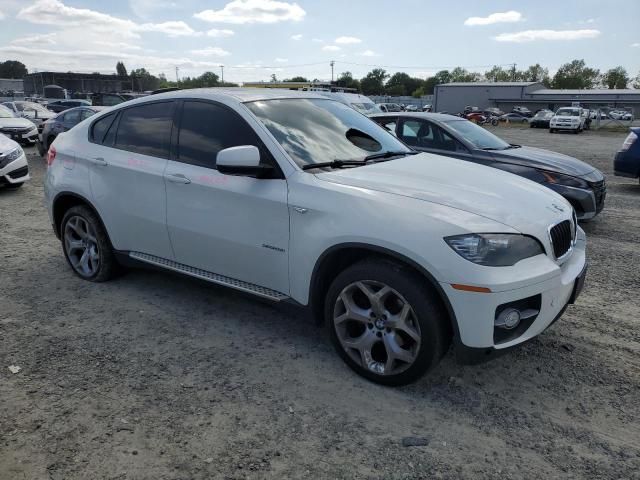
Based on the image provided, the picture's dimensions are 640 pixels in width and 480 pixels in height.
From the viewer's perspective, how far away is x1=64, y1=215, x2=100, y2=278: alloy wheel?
4699 millimetres

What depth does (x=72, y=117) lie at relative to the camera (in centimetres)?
1395

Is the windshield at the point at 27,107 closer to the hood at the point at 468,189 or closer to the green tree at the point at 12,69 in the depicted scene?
the hood at the point at 468,189

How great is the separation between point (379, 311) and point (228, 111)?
6.08 ft

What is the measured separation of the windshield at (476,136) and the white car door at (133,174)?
4726 mm

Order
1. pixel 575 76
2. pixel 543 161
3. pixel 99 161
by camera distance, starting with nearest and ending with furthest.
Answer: pixel 99 161 < pixel 543 161 < pixel 575 76

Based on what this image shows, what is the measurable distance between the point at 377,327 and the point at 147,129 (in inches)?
102

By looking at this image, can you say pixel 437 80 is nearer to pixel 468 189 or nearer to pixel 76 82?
pixel 76 82

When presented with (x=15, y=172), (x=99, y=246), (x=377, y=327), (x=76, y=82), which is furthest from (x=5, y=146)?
(x=76, y=82)

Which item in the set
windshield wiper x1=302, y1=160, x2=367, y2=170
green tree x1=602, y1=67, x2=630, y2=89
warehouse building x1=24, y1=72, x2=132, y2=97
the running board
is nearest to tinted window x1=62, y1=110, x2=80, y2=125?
the running board

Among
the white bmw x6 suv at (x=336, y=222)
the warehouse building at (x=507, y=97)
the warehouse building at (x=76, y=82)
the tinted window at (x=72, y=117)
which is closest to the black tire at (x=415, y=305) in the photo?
the white bmw x6 suv at (x=336, y=222)

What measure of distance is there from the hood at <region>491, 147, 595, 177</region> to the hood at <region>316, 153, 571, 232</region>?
344 cm

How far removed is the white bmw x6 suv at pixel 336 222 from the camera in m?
2.72

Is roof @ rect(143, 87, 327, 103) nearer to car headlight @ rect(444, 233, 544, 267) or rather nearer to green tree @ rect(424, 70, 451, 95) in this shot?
car headlight @ rect(444, 233, 544, 267)

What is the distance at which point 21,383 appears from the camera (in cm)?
316
